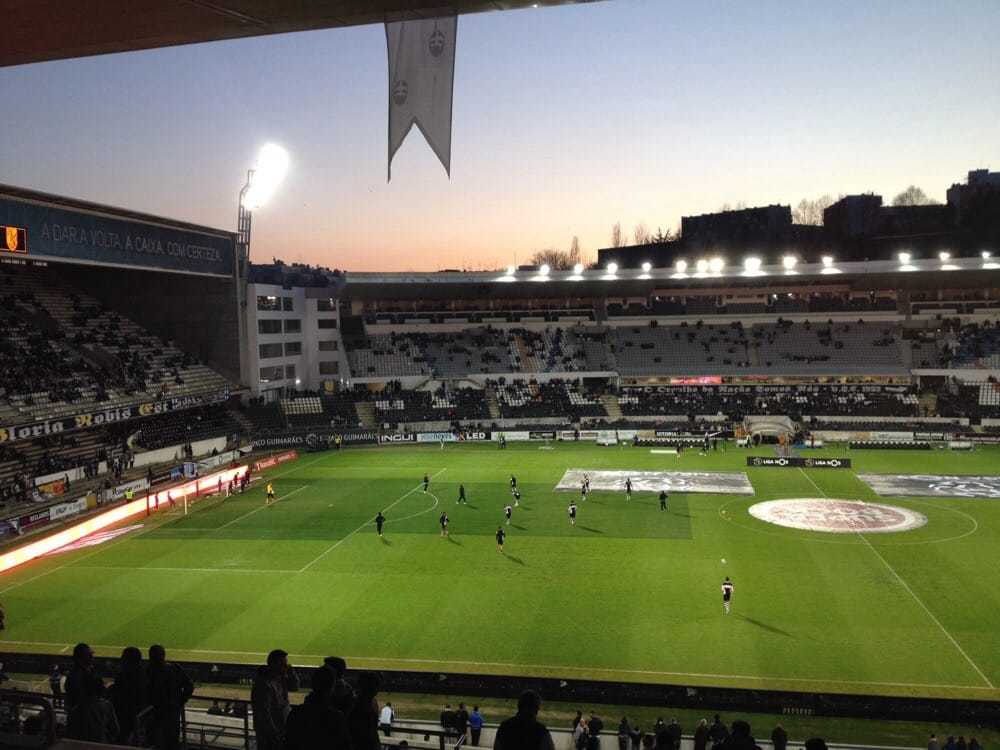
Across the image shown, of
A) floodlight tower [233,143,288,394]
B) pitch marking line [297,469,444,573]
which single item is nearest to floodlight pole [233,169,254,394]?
floodlight tower [233,143,288,394]

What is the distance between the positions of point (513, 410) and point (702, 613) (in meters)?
44.2

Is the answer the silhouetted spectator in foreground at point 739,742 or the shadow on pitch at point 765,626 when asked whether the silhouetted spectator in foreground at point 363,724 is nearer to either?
the silhouetted spectator in foreground at point 739,742

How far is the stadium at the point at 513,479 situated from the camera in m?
19.5

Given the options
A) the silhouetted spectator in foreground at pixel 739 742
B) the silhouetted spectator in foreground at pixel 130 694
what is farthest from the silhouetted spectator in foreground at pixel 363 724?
the silhouetted spectator in foreground at pixel 739 742

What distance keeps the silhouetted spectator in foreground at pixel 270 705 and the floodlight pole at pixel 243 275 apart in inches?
2222

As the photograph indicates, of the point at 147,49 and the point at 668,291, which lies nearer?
the point at 147,49

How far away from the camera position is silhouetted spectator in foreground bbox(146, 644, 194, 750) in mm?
7562

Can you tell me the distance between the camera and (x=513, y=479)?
4091 cm

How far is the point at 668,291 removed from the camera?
79.1m

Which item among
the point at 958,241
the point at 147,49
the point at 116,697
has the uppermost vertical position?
the point at 958,241

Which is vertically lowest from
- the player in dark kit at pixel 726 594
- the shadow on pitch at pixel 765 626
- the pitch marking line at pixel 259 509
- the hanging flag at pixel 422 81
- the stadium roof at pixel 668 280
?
the shadow on pitch at pixel 765 626

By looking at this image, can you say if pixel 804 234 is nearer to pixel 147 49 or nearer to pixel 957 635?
pixel 957 635

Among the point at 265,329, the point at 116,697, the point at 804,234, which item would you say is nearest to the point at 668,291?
the point at 804,234

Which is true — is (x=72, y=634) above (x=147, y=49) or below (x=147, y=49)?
below
